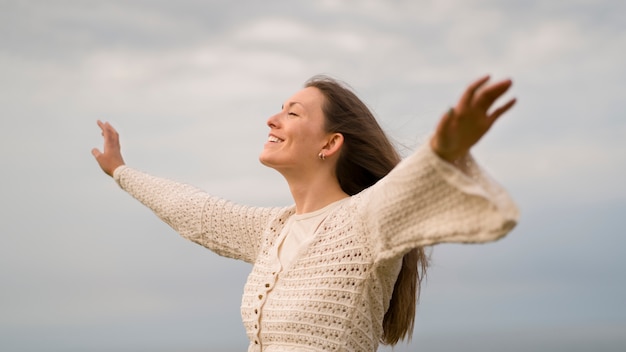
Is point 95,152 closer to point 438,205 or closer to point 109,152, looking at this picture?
point 109,152

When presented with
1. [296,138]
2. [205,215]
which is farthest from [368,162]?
[205,215]

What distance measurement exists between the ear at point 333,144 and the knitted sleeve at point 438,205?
61cm

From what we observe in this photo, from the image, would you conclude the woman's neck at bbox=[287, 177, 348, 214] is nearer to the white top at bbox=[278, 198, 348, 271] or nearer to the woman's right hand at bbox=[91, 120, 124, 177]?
the white top at bbox=[278, 198, 348, 271]

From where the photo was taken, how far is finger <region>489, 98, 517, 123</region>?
6.75 ft

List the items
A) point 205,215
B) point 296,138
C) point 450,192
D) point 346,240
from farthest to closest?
point 205,215 → point 296,138 → point 346,240 → point 450,192

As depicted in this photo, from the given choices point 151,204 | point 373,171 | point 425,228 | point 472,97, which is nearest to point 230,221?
point 151,204

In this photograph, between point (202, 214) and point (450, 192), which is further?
point (202, 214)

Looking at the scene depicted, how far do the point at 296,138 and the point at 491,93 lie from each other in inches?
54.2

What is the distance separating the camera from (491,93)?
2.02 m

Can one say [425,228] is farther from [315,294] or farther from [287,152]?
[287,152]

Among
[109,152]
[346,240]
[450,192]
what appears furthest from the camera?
[109,152]

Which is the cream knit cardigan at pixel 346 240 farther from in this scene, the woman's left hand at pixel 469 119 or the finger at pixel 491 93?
the finger at pixel 491 93

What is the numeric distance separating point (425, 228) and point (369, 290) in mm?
554

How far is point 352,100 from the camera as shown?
11.4 feet
